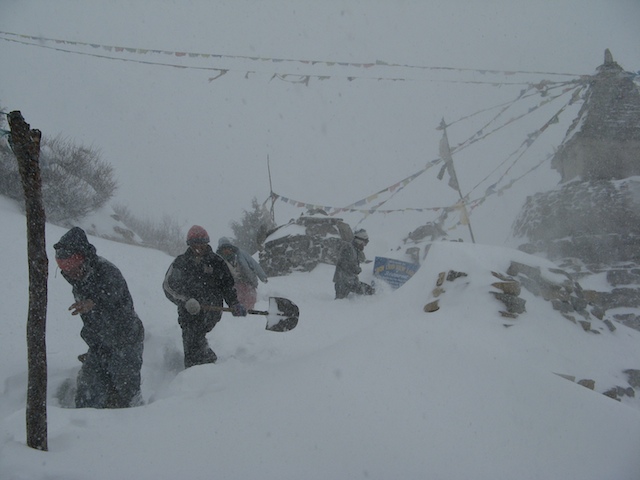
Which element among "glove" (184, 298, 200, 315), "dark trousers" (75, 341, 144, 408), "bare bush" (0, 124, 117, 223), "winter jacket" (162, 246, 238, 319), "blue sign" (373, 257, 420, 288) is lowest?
"blue sign" (373, 257, 420, 288)

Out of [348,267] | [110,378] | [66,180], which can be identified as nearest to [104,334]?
[110,378]

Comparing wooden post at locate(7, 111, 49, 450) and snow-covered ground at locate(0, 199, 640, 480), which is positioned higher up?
wooden post at locate(7, 111, 49, 450)

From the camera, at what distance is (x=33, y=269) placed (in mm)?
1906

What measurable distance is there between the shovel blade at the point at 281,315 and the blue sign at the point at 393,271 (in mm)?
7171

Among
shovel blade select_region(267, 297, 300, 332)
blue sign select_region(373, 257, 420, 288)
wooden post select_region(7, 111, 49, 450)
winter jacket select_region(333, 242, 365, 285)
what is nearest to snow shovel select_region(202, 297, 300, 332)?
shovel blade select_region(267, 297, 300, 332)

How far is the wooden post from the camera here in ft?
6.18

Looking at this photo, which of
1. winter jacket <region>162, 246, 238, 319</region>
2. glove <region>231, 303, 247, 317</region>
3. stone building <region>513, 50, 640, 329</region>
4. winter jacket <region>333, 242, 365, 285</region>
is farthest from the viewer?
stone building <region>513, 50, 640, 329</region>

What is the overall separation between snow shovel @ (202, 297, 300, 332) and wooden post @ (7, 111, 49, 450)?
1997mm

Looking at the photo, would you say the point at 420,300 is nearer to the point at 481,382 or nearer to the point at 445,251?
the point at 445,251

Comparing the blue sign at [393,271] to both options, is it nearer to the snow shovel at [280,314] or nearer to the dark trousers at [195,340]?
the snow shovel at [280,314]

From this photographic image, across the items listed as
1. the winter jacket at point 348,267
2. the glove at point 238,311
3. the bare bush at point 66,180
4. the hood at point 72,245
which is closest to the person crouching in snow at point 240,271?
the glove at point 238,311

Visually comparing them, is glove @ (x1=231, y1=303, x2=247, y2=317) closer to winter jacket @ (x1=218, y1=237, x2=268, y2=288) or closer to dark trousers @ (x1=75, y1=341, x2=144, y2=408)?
dark trousers @ (x1=75, y1=341, x2=144, y2=408)

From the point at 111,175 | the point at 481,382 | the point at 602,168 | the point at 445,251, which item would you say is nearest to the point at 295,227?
the point at 445,251

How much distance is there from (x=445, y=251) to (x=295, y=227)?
7830mm
